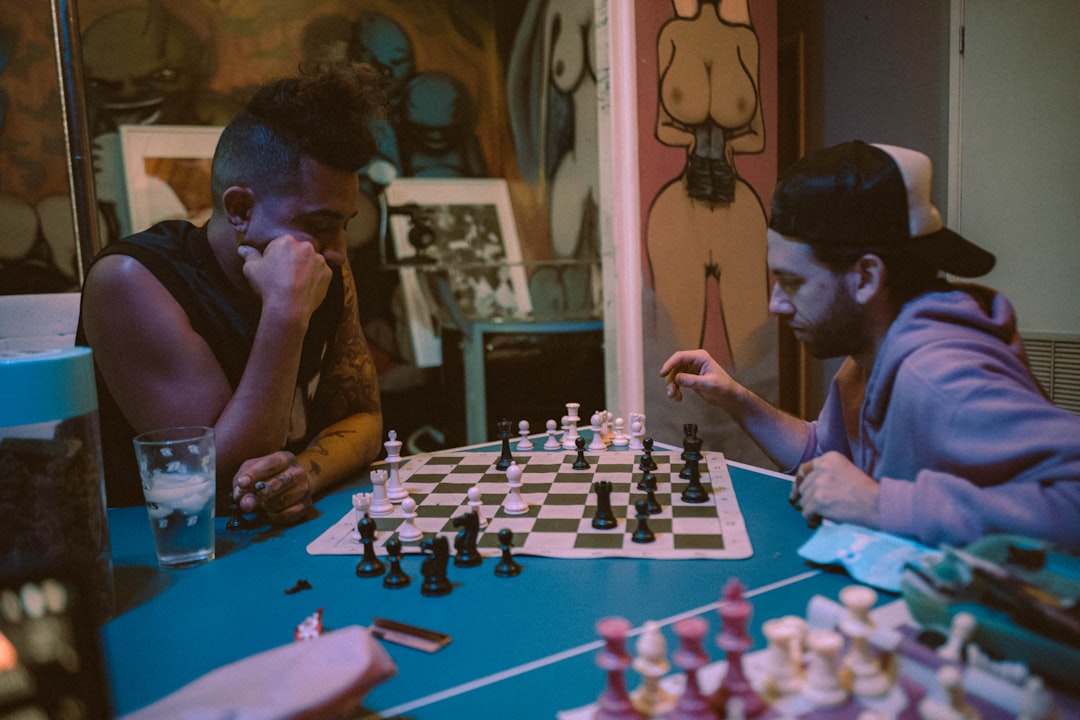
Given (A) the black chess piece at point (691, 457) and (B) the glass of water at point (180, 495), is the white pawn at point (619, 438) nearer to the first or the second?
(A) the black chess piece at point (691, 457)

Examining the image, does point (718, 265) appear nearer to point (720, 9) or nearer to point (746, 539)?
point (720, 9)

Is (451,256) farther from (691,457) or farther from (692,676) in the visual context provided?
(692,676)

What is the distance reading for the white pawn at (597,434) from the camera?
206cm

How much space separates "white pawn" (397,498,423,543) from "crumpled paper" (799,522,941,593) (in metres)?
0.68

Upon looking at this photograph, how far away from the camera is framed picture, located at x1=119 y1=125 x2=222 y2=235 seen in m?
4.37

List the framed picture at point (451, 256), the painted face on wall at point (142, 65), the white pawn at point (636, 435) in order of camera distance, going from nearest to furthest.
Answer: the white pawn at point (636, 435)
the painted face on wall at point (142, 65)
the framed picture at point (451, 256)

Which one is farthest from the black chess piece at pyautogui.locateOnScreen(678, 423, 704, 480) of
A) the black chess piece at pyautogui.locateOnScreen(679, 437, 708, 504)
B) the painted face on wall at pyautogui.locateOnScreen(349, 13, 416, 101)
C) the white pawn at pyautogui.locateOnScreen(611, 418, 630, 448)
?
the painted face on wall at pyautogui.locateOnScreen(349, 13, 416, 101)

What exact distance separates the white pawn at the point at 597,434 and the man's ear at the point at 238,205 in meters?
1.07

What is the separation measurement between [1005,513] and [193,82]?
4.88 m

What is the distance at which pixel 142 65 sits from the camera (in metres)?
4.41

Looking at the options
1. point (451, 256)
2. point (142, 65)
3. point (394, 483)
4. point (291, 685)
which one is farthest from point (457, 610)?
point (142, 65)

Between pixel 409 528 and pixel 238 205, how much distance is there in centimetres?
100

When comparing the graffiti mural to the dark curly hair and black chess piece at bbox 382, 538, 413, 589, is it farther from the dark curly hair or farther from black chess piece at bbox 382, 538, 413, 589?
black chess piece at bbox 382, 538, 413, 589

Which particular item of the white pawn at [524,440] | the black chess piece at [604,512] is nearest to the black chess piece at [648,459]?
the black chess piece at [604,512]
